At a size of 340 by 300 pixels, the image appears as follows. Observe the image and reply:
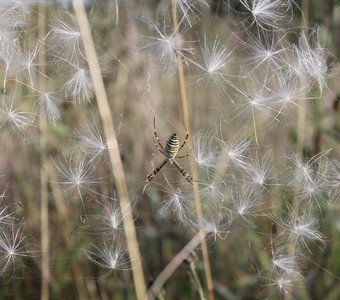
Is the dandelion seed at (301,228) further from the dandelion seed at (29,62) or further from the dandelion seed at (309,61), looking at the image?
the dandelion seed at (29,62)

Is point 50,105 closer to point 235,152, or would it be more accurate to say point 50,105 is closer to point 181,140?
point 181,140

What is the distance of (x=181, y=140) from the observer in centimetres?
132

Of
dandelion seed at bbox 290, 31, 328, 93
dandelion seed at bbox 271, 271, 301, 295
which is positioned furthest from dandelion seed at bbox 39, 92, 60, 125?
dandelion seed at bbox 271, 271, 301, 295

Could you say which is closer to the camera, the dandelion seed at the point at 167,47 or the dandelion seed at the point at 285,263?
the dandelion seed at the point at 167,47

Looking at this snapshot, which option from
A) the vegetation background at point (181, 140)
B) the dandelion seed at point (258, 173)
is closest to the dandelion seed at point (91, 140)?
the vegetation background at point (181, 140)

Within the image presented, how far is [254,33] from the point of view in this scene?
133cm

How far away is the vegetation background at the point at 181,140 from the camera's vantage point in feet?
4.27

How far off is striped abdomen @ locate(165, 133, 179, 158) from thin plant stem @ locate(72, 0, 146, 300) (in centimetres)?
11

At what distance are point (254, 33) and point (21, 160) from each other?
2.32 ft

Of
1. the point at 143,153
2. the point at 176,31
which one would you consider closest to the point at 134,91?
the point at 143,153

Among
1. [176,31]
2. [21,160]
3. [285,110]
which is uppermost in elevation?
[176,31]

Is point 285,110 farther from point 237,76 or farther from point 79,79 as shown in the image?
point 79,79

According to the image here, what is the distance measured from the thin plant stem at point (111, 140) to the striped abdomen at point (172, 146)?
4.5 inches

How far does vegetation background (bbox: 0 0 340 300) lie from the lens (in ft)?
4.27
